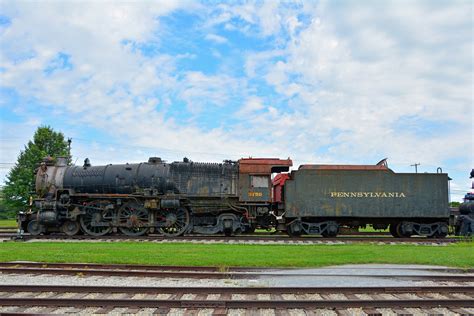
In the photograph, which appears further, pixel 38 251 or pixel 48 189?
pixel 48 189

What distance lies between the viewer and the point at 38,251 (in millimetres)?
14180

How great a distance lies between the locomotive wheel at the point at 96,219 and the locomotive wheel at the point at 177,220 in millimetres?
2549

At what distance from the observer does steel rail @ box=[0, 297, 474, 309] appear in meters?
7.52

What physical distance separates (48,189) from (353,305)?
17.4m

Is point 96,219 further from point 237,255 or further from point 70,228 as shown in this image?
point 237,255

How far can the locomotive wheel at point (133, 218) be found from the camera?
2009cm

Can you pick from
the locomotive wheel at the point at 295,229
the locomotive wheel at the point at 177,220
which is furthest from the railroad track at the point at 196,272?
the locomotive wheel at the point at 295,229

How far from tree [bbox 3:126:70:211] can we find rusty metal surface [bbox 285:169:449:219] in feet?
114

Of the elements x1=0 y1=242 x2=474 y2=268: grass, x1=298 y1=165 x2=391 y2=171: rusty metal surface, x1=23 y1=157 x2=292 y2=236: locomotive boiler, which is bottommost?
x1=0 y1=242 x2=474 y2=268: grass

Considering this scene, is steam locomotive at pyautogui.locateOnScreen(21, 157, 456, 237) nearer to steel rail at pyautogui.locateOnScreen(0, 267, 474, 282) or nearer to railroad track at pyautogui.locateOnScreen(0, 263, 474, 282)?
railroad track at pyautogui.locateOnScreen(0, 263, 474, 282)

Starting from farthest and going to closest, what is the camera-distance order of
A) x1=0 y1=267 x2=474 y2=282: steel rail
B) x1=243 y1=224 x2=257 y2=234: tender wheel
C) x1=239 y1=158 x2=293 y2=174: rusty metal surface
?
x1=243 y1=224 x2=257 y2=234: tender wheel, x1=239 y1=158 x2=293 y2=174: rusty metal surface, x1=0 y1=267 x2=474 y2=282: steel rail

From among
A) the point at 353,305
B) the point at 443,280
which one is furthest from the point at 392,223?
the point at 353,305

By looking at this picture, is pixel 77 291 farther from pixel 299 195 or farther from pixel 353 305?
pixel 299 195

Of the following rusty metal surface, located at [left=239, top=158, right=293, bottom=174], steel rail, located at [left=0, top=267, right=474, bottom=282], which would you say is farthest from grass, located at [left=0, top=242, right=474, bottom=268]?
rusty metal surface, located at [left=239, top=158, right=293, bottom=174]
